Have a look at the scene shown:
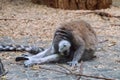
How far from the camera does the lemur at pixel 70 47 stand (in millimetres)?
6207

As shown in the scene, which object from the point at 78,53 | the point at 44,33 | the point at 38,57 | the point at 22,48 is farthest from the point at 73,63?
the point at 44,33

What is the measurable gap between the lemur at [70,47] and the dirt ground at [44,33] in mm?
145

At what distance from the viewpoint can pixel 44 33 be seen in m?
8.87

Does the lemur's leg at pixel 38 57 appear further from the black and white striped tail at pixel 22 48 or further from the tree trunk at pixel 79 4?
the tree trunk at pixel 79 4

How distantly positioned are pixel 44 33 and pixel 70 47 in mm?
2690

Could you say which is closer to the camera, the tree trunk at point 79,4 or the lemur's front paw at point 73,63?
the lemur's front paw at point 73,63

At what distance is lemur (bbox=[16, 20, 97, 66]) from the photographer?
6207mm

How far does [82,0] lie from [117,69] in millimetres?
5877

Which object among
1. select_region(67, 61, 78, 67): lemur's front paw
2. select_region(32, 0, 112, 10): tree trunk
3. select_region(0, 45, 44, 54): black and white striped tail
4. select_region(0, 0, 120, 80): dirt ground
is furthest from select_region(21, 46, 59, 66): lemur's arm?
select_region(32, 0, 112, 10): tree trunk

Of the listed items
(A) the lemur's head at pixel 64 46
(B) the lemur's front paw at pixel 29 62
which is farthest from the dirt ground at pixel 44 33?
(A) the lemur's head at pixel 64 46

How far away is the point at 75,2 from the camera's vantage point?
38.7 feet

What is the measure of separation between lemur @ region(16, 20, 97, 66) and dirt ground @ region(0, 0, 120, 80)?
0.15 m

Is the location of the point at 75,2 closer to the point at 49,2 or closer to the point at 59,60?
the point at 49,2

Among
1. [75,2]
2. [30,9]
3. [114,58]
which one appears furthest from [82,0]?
[114,58]
